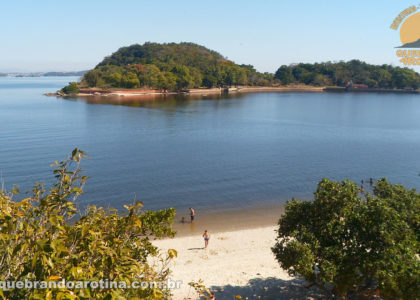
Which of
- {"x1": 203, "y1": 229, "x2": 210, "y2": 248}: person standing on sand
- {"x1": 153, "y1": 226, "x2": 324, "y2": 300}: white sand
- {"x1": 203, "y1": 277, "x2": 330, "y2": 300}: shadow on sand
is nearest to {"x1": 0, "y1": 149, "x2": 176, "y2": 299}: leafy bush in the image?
{"x1": 153, "y1": 226, "x2": 324, "y2": 300}: white sand

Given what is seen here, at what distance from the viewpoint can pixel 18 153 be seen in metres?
49.2

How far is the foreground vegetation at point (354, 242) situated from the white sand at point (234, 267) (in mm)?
4528

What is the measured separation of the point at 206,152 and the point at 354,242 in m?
42.8

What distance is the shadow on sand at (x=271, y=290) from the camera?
56.8ft

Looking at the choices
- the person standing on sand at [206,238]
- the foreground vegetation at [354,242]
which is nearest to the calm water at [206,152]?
the person standing on sand at [206,238]

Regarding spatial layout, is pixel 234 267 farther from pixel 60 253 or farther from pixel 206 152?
pixel 206 152

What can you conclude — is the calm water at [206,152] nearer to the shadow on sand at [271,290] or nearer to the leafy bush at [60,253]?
the shadow on sand at [271,290]

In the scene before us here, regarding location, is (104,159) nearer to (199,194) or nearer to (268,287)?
(199,194)

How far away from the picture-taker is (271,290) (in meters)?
18.1

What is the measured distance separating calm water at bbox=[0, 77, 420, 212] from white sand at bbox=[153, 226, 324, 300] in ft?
24.0

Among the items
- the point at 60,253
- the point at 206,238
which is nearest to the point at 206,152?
the point at 206,238

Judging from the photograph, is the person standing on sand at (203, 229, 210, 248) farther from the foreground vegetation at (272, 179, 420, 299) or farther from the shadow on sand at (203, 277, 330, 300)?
the foreground vegetation at (272, 179, 420, 299)

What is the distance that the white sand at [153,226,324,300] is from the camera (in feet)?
58.6

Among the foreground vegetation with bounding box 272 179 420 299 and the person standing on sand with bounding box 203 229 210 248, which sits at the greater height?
the foreground vegetation with bounding box 272 179 420 299
